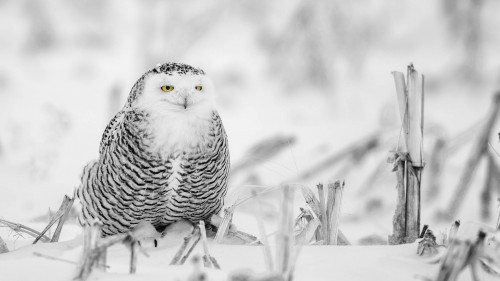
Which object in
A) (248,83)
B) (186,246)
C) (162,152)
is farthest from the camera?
(248,83)

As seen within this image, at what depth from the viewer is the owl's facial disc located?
233cm

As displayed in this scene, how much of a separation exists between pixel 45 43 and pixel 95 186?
16.7 feet

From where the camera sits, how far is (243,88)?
6750 mm

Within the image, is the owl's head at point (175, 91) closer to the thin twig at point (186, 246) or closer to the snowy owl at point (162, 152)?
the snowy owl at point (162, 152)

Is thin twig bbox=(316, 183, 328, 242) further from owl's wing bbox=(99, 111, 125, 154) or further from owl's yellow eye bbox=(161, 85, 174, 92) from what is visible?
owl's wing bbox=(99, 111, 125, 154)

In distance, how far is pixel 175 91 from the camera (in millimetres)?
2328

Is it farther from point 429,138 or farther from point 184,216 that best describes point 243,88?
point 184,216

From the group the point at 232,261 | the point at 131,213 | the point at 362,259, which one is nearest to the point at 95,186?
the point at 131,213

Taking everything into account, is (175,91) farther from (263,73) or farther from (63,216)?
(263,73)

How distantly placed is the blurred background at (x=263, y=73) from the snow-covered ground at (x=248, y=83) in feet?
0.05

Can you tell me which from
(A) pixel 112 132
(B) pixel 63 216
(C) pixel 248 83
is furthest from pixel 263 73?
(B) pixel 63 216

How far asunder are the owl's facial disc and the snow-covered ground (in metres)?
1.04

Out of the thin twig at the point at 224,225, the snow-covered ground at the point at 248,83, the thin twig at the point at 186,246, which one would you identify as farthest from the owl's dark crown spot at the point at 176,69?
the snow-covered ground at the point at 248,83

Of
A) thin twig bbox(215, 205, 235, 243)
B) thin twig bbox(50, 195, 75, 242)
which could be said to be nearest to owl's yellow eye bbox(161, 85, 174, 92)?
thin twig bbox(215, 205, 235, 243)
